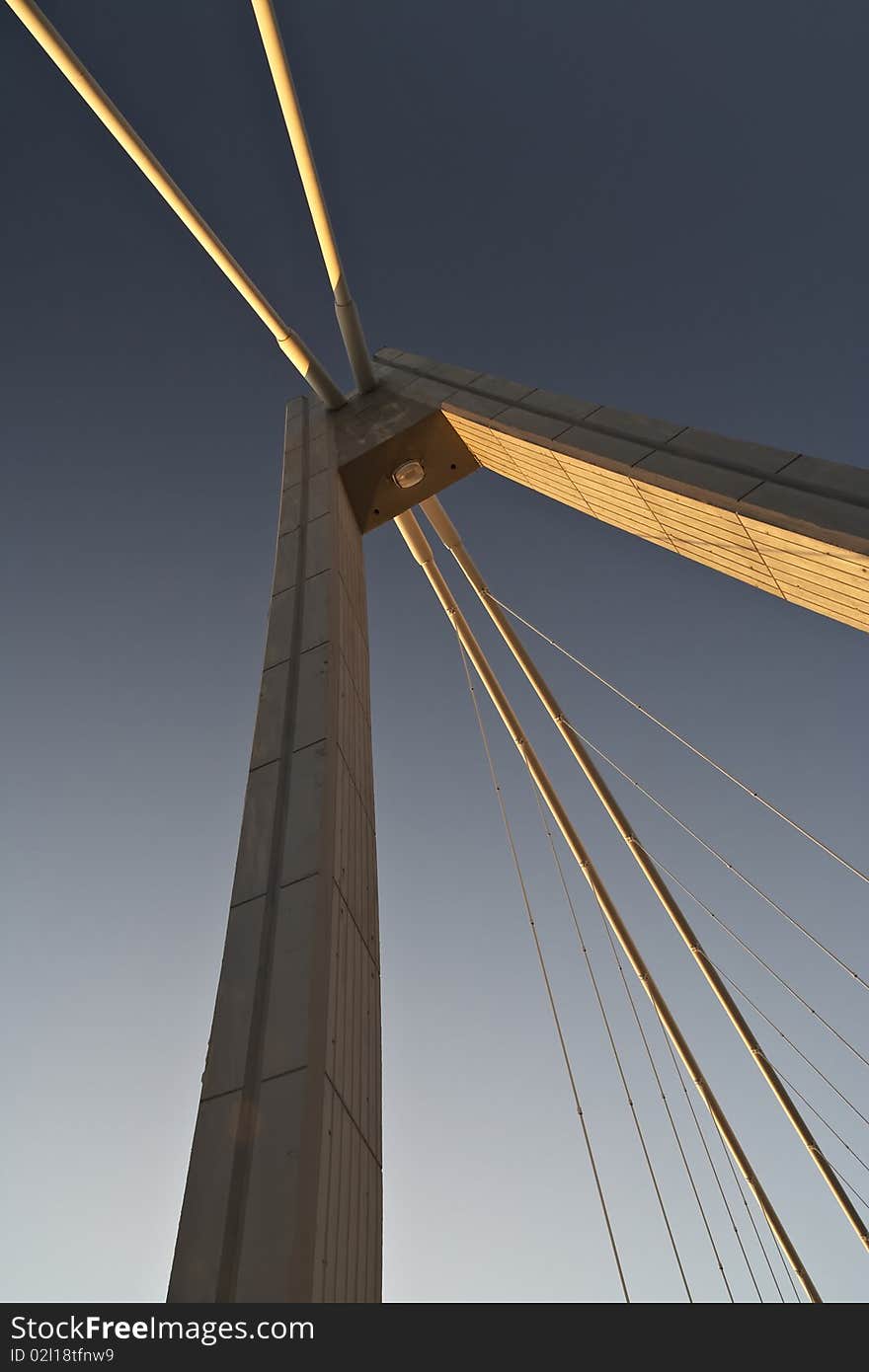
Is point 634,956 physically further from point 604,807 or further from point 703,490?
point 703,490

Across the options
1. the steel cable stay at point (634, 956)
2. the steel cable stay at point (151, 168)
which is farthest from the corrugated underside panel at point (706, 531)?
the steel cable stay at point (634, 956)

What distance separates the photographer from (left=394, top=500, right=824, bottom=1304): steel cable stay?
14.7 metres

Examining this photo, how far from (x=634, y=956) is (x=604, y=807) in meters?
3.10

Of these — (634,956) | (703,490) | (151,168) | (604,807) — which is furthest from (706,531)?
(634,956)

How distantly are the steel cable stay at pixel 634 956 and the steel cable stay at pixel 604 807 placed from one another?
2 centimetres

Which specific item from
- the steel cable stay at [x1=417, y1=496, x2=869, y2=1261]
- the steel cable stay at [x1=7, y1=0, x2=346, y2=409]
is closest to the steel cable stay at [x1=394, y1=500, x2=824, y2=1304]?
the steel cable stay at [x1=417, y1=496, x2=869, y2=1261]

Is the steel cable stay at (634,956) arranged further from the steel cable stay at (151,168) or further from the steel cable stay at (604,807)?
the steel cable stay at (151,168)

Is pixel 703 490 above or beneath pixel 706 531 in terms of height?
beneath

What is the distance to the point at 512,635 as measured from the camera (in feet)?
47.4

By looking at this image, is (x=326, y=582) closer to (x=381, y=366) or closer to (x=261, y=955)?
(x=261, y=955)

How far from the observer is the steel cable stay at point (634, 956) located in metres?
14.7

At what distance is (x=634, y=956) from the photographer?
15.8 m

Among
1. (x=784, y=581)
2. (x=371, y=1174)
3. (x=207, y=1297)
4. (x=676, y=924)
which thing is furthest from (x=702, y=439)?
(x=676, y=924)

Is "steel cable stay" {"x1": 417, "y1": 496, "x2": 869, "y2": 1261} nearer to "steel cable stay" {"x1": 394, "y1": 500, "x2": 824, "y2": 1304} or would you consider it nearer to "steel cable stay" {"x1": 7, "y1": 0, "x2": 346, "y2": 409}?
"steel cable stay" {"x1": 394, "y1": 500, "x2": 824, "y2": 1304}
